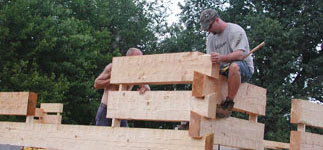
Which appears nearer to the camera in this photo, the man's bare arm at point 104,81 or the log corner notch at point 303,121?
the log corner notch at point 303,121

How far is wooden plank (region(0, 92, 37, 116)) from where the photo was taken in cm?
565

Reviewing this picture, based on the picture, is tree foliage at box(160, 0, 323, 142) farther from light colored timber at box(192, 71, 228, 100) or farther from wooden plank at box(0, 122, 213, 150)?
light colored timber at box(192, 71, 228, 100)

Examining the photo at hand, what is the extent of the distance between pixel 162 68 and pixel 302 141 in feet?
6.94

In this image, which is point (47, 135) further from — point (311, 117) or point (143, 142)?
point (311, 117)

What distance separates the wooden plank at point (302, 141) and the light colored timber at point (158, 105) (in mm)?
1710

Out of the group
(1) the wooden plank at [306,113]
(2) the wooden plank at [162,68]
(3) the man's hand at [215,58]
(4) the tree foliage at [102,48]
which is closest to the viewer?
(3) the man's hand at [215,58]

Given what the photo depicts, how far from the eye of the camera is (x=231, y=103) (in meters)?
4.26

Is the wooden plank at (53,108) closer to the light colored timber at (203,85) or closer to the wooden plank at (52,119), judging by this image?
the wooden plank at (52,119)

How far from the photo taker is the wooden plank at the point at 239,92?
3973mm

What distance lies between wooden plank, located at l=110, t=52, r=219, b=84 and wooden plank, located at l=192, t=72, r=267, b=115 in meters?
0.10

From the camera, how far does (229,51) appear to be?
187 inches

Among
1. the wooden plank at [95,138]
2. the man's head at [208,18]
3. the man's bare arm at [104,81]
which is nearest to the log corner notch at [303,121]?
the man's head at [208,18]

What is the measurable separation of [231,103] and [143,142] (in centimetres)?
95

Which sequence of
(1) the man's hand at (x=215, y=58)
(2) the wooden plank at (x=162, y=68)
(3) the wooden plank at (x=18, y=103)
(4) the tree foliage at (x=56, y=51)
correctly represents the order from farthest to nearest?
(4) the tree foliage at (x=56, y=51), (3) the wooden plank at (x=18, y=103), (2) the wooden plank at (x=162, y=68), (1) the man's hand at (x=215, y=58)
